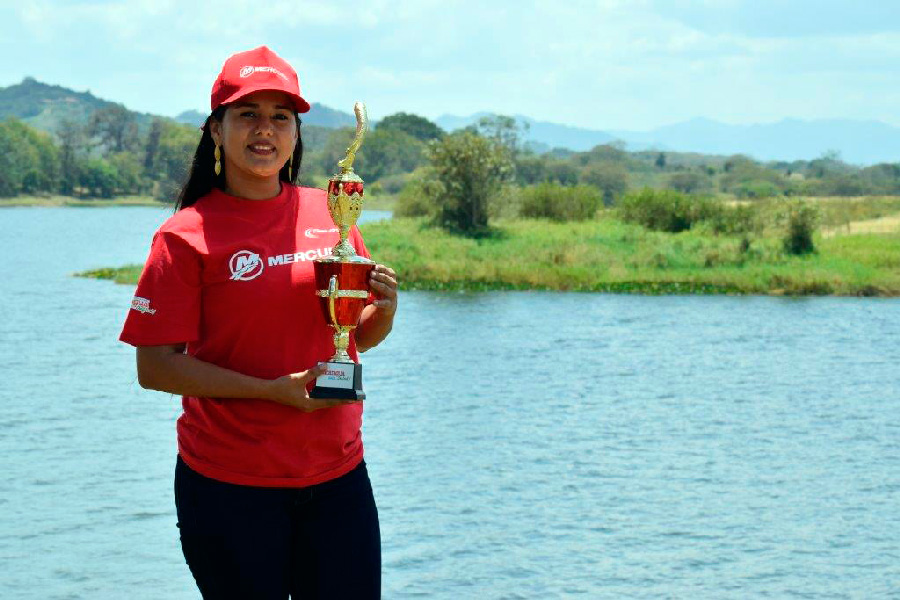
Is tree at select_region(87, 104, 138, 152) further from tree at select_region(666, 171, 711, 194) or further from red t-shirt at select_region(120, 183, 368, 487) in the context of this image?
red t-shirt at select_region(120, 183, 368, 487)

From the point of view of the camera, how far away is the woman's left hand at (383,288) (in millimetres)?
3250

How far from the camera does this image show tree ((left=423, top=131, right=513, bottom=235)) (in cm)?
4428

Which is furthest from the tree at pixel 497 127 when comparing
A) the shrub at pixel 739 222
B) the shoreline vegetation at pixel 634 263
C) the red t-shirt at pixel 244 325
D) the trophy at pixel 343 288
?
the red t-shirt at pixel 244 325

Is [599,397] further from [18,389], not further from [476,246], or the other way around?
[476,246]

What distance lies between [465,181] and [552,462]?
31.4 meters

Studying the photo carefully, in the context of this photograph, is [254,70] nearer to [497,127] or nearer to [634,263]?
[634,263]

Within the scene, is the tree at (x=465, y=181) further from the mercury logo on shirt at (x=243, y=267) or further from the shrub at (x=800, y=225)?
the mercury logo on shirt at (x=243, y=267)

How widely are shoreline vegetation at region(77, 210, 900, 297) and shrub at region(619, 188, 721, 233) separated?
6.36 ft

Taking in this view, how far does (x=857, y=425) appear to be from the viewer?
1653 cm

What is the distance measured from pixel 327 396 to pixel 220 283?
0.35m

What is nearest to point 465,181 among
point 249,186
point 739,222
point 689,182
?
point 739,222

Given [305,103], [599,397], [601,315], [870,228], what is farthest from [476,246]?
[305,103]

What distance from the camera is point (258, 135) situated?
10.4 ft

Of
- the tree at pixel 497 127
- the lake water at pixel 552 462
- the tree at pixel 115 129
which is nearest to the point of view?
the lake water at pixel 552 462
